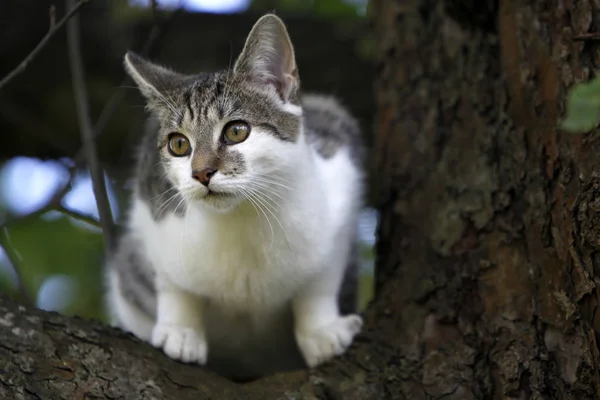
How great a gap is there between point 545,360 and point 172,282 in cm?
144

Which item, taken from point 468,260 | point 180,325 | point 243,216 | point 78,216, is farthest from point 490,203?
point 78,216

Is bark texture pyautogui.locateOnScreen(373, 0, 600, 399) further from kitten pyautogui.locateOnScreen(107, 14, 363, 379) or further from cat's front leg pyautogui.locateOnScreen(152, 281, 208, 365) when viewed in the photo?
→ cat's front leg pyautogui.locateOnScreen(152, 281, 208, 365)

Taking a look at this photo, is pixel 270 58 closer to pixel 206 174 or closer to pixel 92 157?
pixel 206 174

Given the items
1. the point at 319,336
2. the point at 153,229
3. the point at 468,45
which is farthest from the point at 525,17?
the point at 153,229

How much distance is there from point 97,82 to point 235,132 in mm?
1906

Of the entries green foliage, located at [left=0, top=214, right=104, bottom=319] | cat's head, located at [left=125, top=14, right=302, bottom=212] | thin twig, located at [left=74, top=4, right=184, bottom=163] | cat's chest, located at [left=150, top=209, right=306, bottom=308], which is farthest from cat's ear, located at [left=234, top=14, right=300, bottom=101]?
green foliage, located at [left=0, top=214, right=104, bottom=319]

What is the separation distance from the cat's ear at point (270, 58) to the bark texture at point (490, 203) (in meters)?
0.66

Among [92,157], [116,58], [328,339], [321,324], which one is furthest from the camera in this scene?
[116,58]

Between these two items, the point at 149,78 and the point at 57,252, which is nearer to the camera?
the point at 149,78

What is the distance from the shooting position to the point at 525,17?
276cm

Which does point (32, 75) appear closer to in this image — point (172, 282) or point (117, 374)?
point (172, 282)

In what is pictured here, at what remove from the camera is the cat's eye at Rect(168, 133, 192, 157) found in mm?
2740

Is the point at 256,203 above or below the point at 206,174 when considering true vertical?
below

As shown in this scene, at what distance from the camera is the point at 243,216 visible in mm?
2807
